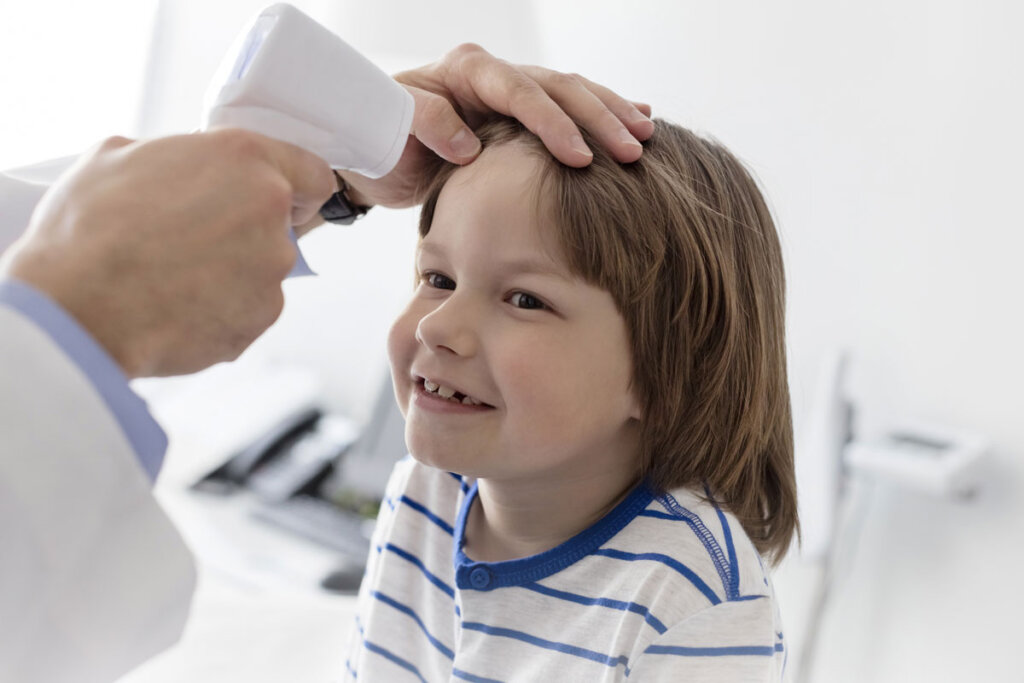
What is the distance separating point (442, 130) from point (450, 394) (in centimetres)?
21

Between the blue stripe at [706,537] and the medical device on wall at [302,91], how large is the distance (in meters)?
0.36

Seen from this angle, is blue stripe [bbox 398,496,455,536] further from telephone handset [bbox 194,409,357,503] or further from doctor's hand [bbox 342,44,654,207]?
telephone handset [bbox 194,409,357,503]

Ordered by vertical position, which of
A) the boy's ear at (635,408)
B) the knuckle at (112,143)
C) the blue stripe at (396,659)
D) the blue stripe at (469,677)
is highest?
the knuckle at (112,143)

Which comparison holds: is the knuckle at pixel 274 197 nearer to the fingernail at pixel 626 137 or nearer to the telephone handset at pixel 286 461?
the fingernail at pixel 626 137

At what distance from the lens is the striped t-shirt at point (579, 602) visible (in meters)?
0.69

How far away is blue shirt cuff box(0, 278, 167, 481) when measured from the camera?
1.47ft

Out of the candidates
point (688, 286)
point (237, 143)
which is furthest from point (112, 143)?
point (688, 286)

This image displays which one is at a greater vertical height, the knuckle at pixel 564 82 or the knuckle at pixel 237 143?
the knuckle at pixel 564 82

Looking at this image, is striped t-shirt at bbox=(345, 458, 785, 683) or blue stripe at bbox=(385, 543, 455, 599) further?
blue stripe at bbox=(385, 543, 455, 599)

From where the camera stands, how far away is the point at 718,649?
26.8 inches

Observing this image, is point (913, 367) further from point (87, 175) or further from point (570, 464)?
point (87, 175)

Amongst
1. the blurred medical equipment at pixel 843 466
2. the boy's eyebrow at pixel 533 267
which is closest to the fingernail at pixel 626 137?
the boy's eyebrow at pixel 533 267

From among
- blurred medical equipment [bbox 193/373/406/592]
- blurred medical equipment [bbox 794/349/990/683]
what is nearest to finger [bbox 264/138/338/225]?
blurred medical equipment [bbox 794/349/990/683]

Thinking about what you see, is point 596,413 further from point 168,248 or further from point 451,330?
point 168,248
